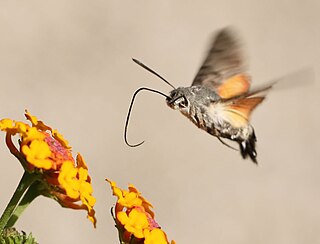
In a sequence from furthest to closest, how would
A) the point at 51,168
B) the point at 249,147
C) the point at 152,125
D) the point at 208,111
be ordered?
1. the point at 152,125
2. the point at 249,147
3. the point at 208,111
4. the point at 51,168

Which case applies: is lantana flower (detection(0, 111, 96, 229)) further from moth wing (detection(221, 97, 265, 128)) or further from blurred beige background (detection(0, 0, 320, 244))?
blurred beige background (detection(0, 0, 320, 244))

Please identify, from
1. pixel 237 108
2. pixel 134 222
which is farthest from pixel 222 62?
pixel 134 222

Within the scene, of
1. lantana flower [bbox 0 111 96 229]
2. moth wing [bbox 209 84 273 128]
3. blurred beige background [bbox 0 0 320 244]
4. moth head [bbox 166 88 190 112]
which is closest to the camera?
lantana flower [bbox 0 111 96 229]

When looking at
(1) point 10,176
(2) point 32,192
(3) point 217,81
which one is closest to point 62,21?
(1) point 10,176

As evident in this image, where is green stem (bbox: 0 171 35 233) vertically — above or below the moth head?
above

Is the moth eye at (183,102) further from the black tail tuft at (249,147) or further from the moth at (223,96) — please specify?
the black tail tuft at (249,147)

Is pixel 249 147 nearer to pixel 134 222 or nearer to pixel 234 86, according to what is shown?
pixel 234 86

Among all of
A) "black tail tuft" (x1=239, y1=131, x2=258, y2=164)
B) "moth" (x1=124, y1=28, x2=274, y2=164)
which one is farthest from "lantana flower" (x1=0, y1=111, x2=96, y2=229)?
"black tail tuft" (x1=239, y1=131, x2=258, y2=164)
